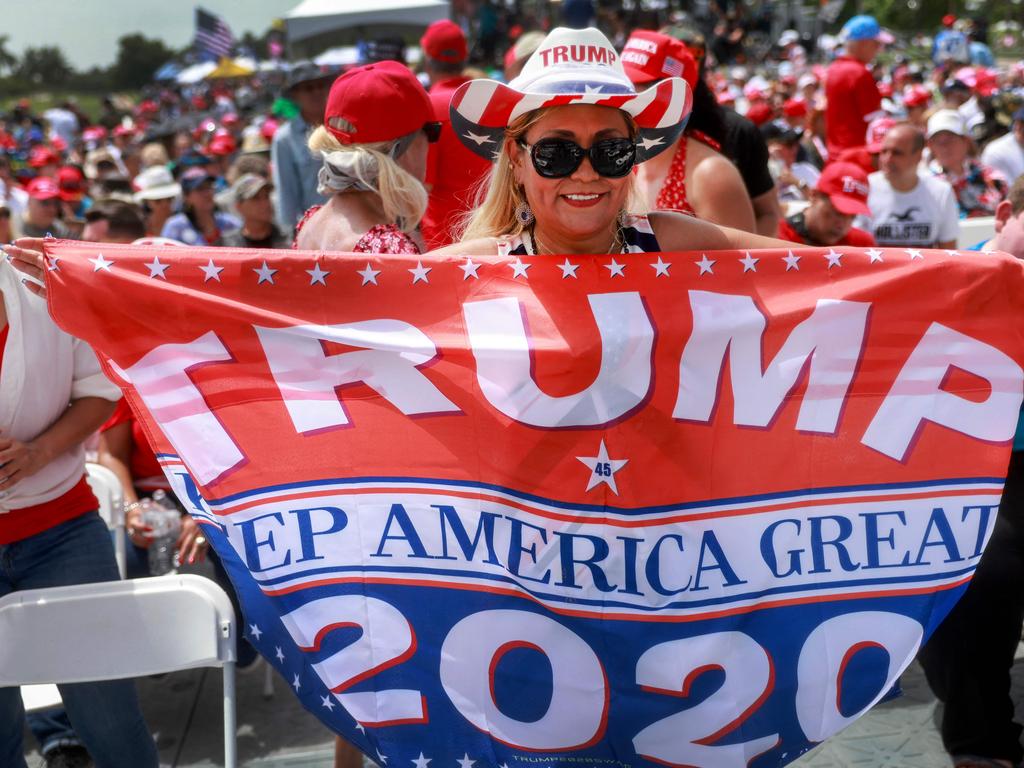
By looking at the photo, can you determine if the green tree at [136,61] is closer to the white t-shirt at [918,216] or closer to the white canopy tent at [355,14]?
the white canopy tent at [355,14]

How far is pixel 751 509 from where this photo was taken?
2484 millimetres

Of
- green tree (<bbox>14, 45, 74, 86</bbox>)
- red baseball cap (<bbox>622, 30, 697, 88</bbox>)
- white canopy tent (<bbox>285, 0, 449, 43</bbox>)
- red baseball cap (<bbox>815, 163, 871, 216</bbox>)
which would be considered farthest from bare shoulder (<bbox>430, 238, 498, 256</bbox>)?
green tree (<bbox>14, 45, 74, 86</bbox>)

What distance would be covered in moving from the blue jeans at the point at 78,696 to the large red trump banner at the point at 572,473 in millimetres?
560

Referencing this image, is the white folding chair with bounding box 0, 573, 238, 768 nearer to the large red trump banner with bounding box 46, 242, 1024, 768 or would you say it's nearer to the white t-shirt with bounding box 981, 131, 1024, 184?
the large red trump banner with bounding box 46, 242, 1024, 768

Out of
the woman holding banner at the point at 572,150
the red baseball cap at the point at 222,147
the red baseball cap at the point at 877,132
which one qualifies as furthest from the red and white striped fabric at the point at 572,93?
the red baseball cap at the point at 222,147

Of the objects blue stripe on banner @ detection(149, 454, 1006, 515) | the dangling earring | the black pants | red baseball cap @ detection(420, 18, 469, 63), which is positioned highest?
red baseball cap @ detection(420, 18, 469, 63)

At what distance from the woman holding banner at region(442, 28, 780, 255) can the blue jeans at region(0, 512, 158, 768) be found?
4.35ft

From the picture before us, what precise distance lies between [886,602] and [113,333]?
75.9 inches

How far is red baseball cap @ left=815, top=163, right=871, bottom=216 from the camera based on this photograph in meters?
4.77

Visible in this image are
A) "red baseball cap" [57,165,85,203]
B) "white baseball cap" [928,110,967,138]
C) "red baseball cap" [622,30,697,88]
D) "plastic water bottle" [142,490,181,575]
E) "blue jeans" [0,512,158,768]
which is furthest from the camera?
"red baseball cap" [57,165,85,203]

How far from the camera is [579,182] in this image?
245cm

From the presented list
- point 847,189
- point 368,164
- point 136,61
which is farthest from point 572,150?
point 136,61

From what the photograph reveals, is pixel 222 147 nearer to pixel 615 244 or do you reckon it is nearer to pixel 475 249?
pixel 475 249

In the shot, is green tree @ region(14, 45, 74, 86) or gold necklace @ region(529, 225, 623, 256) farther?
green tree @ region(14, 45, 74, 86)
